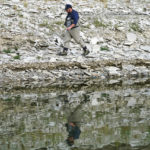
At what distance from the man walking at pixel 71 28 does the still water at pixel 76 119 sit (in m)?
3.38

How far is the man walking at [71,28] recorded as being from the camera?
1149 cm

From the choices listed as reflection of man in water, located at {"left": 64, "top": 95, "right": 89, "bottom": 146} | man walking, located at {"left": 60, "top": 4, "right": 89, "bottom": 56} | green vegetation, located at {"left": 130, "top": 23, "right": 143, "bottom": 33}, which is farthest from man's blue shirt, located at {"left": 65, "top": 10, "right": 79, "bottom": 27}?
reflection of man in water, located at {"left": 64, "top": 95, "right": 89, "bottom": 146}

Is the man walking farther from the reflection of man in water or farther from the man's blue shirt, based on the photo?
the reflection of man in water

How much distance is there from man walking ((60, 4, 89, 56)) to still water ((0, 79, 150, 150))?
338 cm

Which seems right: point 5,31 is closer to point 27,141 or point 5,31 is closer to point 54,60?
point 54,60

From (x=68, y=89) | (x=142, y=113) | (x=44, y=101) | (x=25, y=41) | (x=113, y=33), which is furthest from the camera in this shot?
(x=113, y=33)

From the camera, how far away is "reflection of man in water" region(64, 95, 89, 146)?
4.90m

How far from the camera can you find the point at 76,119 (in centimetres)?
593

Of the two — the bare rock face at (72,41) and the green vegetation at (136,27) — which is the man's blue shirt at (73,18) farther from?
the green vegetation at (136,27)

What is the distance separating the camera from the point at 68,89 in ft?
30.6

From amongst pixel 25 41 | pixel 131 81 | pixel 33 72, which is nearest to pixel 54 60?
pixel 33 72

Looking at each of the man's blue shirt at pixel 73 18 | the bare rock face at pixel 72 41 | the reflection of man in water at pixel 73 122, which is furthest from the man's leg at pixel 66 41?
the reflection of man in water at pixel 73 122

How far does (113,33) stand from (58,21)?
266 centimetres

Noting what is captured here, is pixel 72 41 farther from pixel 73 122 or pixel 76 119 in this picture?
pixel 73 122
